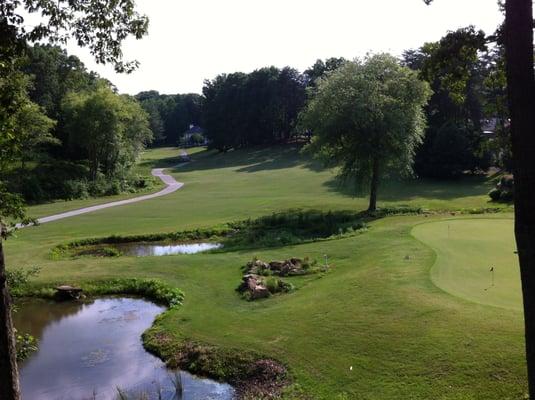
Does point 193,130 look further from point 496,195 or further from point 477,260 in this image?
point 477,260

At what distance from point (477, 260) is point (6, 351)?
15.6 metres

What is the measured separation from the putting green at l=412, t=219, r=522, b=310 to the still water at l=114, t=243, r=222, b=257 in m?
13.5

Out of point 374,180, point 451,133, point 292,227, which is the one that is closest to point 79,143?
point 292,227

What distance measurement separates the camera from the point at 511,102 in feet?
23.9

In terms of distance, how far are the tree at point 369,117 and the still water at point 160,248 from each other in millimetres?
13292

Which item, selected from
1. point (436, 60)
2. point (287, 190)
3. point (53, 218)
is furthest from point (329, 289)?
point (287, 190)

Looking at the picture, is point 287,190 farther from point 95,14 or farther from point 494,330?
point 95,14

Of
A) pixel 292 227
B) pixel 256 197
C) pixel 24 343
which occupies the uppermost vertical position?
pixel 24 343

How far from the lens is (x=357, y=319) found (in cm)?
1516

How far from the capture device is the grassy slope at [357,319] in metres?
11.6

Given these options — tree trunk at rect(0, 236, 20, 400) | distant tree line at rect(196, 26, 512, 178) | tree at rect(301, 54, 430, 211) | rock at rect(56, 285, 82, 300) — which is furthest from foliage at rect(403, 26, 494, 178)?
tree trunk at rect(0, 236, 20, 400)

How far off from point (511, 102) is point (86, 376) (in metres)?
12.9

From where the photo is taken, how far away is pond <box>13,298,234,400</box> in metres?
13.5

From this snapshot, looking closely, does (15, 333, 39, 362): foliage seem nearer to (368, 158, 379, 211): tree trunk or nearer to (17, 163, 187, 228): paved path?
(17, 163, 187, 228): paved path
